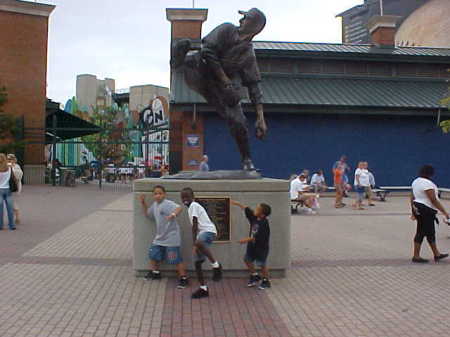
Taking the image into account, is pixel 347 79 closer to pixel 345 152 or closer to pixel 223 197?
pixel 345 152

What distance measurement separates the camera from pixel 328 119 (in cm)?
2134

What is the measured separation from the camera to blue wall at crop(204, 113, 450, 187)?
20828 mm

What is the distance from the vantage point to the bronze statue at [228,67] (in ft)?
21.9

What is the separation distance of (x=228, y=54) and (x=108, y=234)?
488cm

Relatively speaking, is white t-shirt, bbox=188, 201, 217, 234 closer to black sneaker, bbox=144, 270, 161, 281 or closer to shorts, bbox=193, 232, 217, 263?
shorts, bbox=193, 232, 217, 263

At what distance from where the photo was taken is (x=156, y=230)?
609 cm

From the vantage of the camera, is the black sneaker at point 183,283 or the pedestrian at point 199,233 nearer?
the pedestrian at point 199,233

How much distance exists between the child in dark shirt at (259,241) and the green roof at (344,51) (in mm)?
18074

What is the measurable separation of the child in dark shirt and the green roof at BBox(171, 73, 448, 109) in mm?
14787

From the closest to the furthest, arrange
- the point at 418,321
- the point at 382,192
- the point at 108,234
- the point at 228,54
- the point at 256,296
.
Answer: the point at 418,321 < the point at 256,296 < the point at 228,54 < the point at 108,234 < the point at 382,192

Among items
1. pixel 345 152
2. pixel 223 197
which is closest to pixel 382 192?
pixel 345 152

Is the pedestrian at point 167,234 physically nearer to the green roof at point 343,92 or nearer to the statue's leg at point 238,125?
the statue's leg at point 238,125

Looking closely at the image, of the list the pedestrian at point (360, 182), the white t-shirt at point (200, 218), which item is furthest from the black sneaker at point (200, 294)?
the pedestrian at point (360, 182)

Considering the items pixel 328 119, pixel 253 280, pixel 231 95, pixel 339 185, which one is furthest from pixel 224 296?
pixel 328 119
